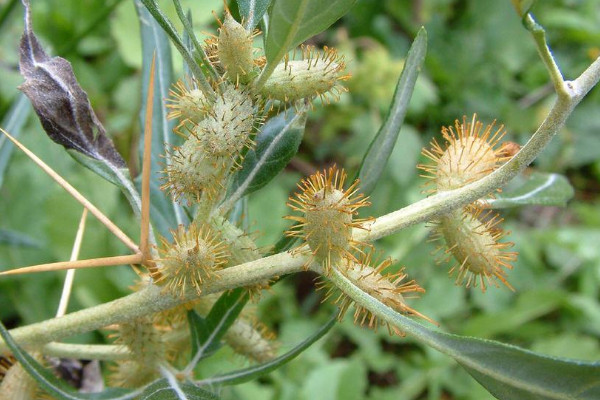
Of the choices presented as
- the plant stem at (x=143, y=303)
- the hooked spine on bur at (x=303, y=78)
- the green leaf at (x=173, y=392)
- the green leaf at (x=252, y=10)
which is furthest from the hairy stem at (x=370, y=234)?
the green leaf at (x=252, y=10)

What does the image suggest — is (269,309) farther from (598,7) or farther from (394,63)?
(598,7)

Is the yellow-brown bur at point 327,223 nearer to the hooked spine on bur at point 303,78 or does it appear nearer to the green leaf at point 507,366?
the green leaf at point 507,366

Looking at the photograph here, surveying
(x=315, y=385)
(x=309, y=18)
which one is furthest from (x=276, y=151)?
(x=315, y=385)

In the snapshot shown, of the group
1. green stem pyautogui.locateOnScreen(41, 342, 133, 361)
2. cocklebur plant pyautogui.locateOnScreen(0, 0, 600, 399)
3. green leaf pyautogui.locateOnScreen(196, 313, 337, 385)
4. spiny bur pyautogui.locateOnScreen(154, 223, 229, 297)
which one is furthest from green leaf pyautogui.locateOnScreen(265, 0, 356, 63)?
green stem pyautogui.locateOnScreen(41, 342, 133, 361)

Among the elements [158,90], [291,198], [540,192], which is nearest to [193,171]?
[291,198]

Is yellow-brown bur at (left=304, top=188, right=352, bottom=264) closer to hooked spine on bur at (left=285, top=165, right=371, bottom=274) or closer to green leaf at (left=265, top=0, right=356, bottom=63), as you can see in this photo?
hooked spine on bur at (left=285, top=165, right=371, bottom=274)
